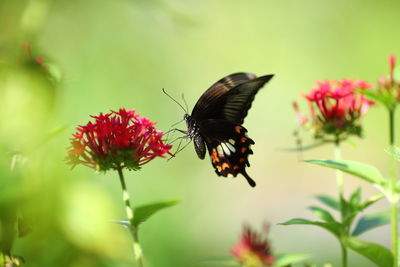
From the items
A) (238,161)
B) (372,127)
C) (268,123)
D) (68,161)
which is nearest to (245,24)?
(268,123)

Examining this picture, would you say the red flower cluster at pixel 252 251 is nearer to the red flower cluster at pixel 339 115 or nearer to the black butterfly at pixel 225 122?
the black butterfly at pixel 225 122

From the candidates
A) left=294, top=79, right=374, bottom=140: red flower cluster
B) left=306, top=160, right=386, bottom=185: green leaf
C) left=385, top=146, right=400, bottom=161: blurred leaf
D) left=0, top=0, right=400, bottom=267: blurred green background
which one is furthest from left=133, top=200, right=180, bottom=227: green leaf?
left=294, top=79, right=374, bottom=140: red flower cluster

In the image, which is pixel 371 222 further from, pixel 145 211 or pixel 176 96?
pixel 176 96

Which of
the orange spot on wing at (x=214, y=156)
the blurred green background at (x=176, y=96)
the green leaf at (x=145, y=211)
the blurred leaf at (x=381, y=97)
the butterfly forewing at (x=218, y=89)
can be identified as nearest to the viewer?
the blurred green background at (x=176, y=96)

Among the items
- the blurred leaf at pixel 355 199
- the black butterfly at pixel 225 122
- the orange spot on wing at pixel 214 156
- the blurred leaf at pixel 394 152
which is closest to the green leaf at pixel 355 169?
the blurred leaf at pixel 394 152

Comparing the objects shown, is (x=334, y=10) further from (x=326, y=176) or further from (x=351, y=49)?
(x=326, y=176)

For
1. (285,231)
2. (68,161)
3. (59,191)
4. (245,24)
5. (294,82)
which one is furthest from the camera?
(245,24)
